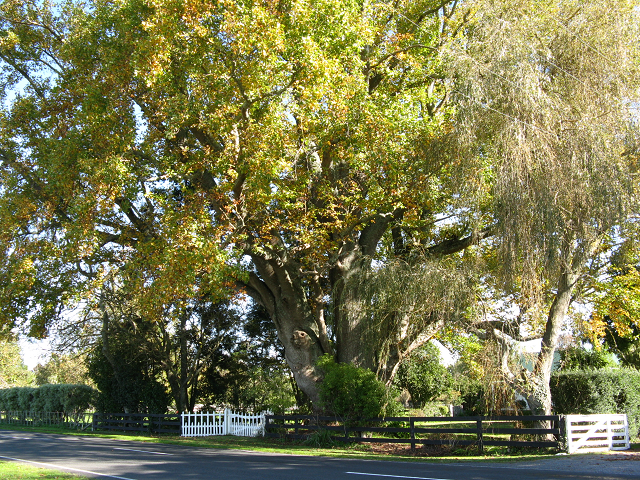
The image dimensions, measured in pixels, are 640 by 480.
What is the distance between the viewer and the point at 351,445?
17.1 m

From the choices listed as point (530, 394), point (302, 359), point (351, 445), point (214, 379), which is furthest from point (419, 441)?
point (214, 379)

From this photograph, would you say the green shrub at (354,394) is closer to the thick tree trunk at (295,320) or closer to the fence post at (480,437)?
the thick tree trunk at (295,320)


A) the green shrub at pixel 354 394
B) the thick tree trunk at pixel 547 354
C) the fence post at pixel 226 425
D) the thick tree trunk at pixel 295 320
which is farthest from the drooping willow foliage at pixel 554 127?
the fence post at pixel 226 425

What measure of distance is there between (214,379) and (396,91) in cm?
1832

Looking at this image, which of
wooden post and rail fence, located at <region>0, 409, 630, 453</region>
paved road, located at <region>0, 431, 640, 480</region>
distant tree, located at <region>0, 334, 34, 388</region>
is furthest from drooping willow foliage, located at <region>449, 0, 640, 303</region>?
distant tree, located at <region>0, 334, 34, 388</region>

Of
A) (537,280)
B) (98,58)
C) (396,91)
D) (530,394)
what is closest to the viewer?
(537,280)

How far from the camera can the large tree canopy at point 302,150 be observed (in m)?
13.4

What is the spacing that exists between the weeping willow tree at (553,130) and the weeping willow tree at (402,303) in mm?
1515

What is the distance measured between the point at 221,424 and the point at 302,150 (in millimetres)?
12936

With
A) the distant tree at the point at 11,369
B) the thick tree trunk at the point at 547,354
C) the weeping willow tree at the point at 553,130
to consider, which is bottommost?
the distant tree at the point at 11,369

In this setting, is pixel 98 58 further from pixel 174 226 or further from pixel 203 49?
pixel 174 226

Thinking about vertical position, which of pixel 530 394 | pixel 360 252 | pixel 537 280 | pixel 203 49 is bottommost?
pixel 530 394

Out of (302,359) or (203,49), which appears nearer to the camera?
(203,49)

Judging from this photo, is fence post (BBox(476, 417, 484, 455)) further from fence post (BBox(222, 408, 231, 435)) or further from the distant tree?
the distant tree
